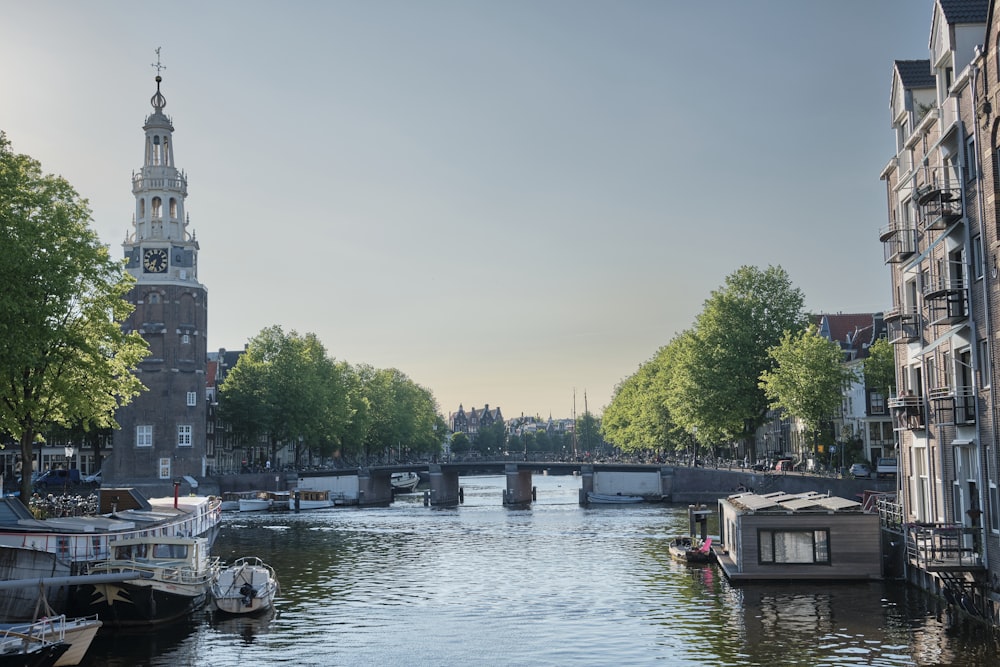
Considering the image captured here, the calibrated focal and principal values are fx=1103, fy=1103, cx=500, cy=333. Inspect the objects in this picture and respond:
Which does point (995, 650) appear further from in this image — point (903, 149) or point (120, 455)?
point (120, 455)

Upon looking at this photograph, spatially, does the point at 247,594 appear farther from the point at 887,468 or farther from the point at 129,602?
the point at 887,468

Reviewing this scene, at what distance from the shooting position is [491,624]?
41.0 meters

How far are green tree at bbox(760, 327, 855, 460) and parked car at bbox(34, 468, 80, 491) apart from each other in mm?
65199

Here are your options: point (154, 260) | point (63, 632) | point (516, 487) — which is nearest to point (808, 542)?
point (63, 632)

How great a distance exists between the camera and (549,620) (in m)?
41.8

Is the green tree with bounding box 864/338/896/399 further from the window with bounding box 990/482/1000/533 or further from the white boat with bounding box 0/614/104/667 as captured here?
the white boat with bounding box 0/614/104/667

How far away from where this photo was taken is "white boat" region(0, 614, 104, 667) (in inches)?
1213

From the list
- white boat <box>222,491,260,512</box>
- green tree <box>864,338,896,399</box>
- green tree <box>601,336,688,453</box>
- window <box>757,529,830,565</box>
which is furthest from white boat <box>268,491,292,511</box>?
window <box>757,529,830,565</box>

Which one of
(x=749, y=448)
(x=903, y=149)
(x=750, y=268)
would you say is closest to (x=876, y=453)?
(x=749, y=448)

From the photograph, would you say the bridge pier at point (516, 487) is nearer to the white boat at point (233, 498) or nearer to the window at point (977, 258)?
the white boat at point (233, 498)

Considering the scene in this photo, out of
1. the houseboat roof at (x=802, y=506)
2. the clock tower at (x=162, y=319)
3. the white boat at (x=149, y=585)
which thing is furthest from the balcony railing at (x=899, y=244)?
the clock tower at (x=162, y=319)

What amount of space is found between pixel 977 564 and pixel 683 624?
406 inches

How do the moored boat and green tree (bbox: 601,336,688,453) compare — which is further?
green tree (bbox: 601,336,688,453)

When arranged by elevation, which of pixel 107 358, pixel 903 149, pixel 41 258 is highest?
pixel 903 149
